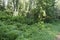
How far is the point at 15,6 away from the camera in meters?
23.9

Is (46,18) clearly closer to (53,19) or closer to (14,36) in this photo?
(53,19)

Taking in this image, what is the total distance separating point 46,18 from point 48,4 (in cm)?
257

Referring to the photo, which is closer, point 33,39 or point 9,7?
point 33,39

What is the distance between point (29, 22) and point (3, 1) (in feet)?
11.4

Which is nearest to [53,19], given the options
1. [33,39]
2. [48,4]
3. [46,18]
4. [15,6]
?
[46,18]

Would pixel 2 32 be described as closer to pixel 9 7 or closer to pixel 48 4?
pixel 9 7

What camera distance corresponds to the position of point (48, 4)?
82.2 feet

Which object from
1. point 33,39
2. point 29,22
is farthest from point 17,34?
point 29,22

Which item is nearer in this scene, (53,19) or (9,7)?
(9,7)

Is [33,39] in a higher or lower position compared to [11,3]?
lower

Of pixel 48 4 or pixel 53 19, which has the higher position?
pixel 48 4

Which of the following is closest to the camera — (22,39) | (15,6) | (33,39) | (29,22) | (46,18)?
(22,39)

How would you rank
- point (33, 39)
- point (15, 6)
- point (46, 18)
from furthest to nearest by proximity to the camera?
point (46, 18) → point (15, 6) → point (33, 39)

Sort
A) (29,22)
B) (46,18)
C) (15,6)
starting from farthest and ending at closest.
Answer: (46,18) → (15,6) → (29,22)
